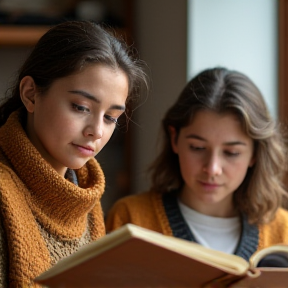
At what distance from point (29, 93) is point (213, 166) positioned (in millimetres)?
581

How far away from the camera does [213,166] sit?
1.50 meters

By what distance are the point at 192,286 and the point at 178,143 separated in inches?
30.9

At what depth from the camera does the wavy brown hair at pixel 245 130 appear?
5.15 feet

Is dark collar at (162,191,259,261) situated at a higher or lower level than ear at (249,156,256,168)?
lower

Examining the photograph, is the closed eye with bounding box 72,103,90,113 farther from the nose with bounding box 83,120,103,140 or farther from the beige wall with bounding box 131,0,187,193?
the beige wall with bounding box 131,0,187,193

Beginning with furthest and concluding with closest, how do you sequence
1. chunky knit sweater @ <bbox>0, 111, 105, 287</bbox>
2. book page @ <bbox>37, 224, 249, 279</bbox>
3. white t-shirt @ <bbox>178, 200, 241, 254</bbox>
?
white t-shirt @ <bbox>178, 200, 241, 254</bbox>
chunky knit sweater @ <bbox>0, 111, 105, 287</bbox>
book page @ <bbox>37, 224, 249, 279</bbox>

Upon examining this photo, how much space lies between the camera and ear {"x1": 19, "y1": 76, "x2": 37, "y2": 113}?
1.08 m

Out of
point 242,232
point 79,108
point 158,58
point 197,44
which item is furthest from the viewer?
point 158,58

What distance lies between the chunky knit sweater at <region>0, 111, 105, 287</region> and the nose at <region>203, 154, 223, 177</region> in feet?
1.41

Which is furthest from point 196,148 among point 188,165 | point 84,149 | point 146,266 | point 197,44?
point 197,44

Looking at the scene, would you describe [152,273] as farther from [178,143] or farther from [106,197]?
[106,197]

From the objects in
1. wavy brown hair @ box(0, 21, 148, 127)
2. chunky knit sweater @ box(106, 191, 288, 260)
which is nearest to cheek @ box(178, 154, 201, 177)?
chunky knit sweater @ box(106, 191, 288, 260)

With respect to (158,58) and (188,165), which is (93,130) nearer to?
(188,165)

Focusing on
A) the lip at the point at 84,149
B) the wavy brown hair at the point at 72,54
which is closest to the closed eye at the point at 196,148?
the wavy brown hair at the point at 72,54
